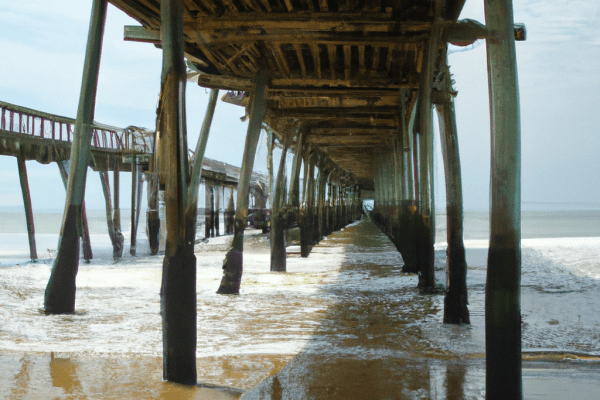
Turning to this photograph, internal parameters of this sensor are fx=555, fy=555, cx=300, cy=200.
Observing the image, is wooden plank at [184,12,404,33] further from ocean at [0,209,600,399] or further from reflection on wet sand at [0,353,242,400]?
reflection on wet sand at [0,353,242,400]

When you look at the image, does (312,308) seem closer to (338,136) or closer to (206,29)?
(206,29)

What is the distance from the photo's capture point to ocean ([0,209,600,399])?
3131 millimetres

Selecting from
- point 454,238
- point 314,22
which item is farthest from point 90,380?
point 314,22

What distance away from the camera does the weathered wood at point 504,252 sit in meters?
2.64

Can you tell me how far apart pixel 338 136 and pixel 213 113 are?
6.24 metres

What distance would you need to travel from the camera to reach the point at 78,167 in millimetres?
5559

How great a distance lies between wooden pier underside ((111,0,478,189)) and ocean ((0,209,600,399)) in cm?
264

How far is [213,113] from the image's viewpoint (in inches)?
288

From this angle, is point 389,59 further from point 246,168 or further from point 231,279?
point 231,279

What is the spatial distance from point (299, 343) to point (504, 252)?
1991 millimetres

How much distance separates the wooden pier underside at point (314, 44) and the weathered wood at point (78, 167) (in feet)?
1.85

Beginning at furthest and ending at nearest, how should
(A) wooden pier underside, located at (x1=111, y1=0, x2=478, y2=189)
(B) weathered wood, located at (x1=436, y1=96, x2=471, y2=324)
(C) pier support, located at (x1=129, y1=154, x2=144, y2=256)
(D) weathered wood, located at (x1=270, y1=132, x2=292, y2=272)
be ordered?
(C) pier support, located at (x1=129, y1=154, x2=144, y2=256), (D) weathered wood, located at (x1=270, y1=132, x2=292, y2=272), (A) wooden pier underside, located at (x1=111, y1=0, x2=478, y2=189), (B) weathered wood, located at (x1=436, y1=96, x2=471, y2=324)

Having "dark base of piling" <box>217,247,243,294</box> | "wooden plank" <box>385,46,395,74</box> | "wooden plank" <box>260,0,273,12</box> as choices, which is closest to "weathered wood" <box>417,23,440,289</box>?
"wooden plank" <box>385,46,395,74</box>

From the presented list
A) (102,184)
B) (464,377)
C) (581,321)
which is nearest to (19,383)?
(464,377)
